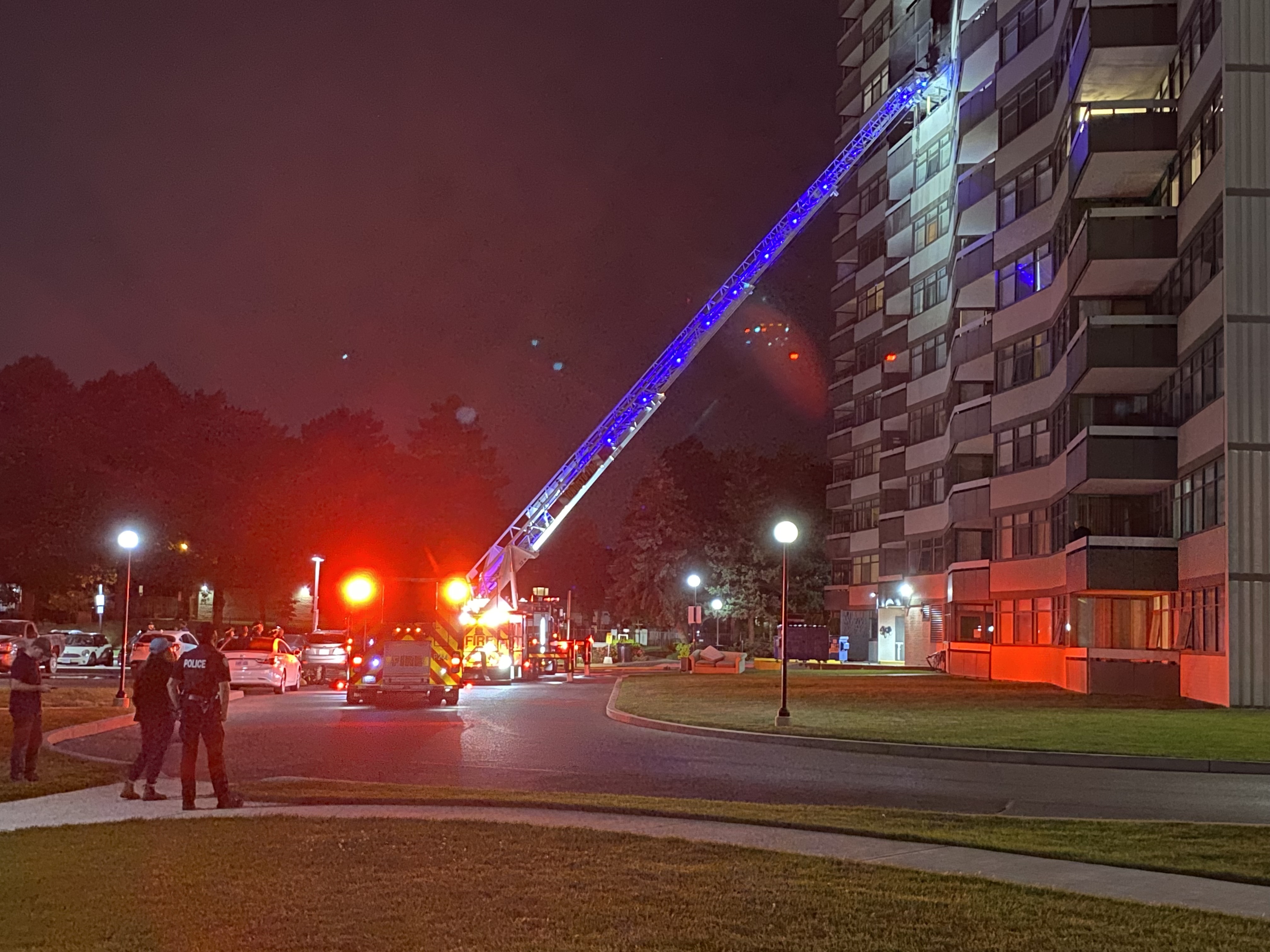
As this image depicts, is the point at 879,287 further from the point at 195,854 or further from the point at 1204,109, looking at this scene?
the point at 195,854

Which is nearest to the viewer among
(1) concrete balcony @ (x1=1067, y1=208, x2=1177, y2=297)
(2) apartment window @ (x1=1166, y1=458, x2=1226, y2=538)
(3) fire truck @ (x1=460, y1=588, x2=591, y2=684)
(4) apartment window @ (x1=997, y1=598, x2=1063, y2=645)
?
(2) apartment window @ (x1=1166, y1=458, x2=1226, y2=538)

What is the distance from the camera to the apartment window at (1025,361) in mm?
49125

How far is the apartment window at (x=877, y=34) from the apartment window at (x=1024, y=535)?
40.5m

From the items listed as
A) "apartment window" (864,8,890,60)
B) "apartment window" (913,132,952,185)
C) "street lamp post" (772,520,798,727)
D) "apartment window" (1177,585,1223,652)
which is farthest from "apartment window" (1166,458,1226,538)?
"apartment window" (864,8,890,60)

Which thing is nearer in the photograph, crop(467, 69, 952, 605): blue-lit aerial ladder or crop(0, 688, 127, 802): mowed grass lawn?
crop(0, 688, 127, 802): mowed grass lawn

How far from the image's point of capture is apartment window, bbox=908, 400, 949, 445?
228 feet

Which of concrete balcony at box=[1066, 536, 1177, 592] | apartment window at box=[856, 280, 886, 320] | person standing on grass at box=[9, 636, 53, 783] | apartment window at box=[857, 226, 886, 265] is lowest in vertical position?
person standing on grass at box=[9, 636, 53, 783]

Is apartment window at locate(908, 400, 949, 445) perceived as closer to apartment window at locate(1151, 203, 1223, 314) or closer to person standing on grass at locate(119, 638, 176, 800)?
apartment window at locate(1151, 203, 1223, 314)

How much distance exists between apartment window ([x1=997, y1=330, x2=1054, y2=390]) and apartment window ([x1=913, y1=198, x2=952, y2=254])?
14788 millimetres

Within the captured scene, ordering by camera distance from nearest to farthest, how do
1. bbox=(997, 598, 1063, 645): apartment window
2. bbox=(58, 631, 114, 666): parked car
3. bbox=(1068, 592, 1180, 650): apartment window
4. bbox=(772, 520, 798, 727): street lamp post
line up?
bbox=(772, 520, 798, 727): street lamp post, bbox=(1068, 592, 1180, 650): apartment window, bbox=(997, 598, 1063, 645): apartment window, bbox=(58, 631, 114, 666): parked car

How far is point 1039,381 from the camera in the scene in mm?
49188

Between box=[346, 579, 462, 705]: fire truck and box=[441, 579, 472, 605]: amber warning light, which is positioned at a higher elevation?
box=[441, 579, 472, 605]: amber warning light

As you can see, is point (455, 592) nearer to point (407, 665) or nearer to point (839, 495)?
point (407, 665)

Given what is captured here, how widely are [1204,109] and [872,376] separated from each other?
49800 mm
